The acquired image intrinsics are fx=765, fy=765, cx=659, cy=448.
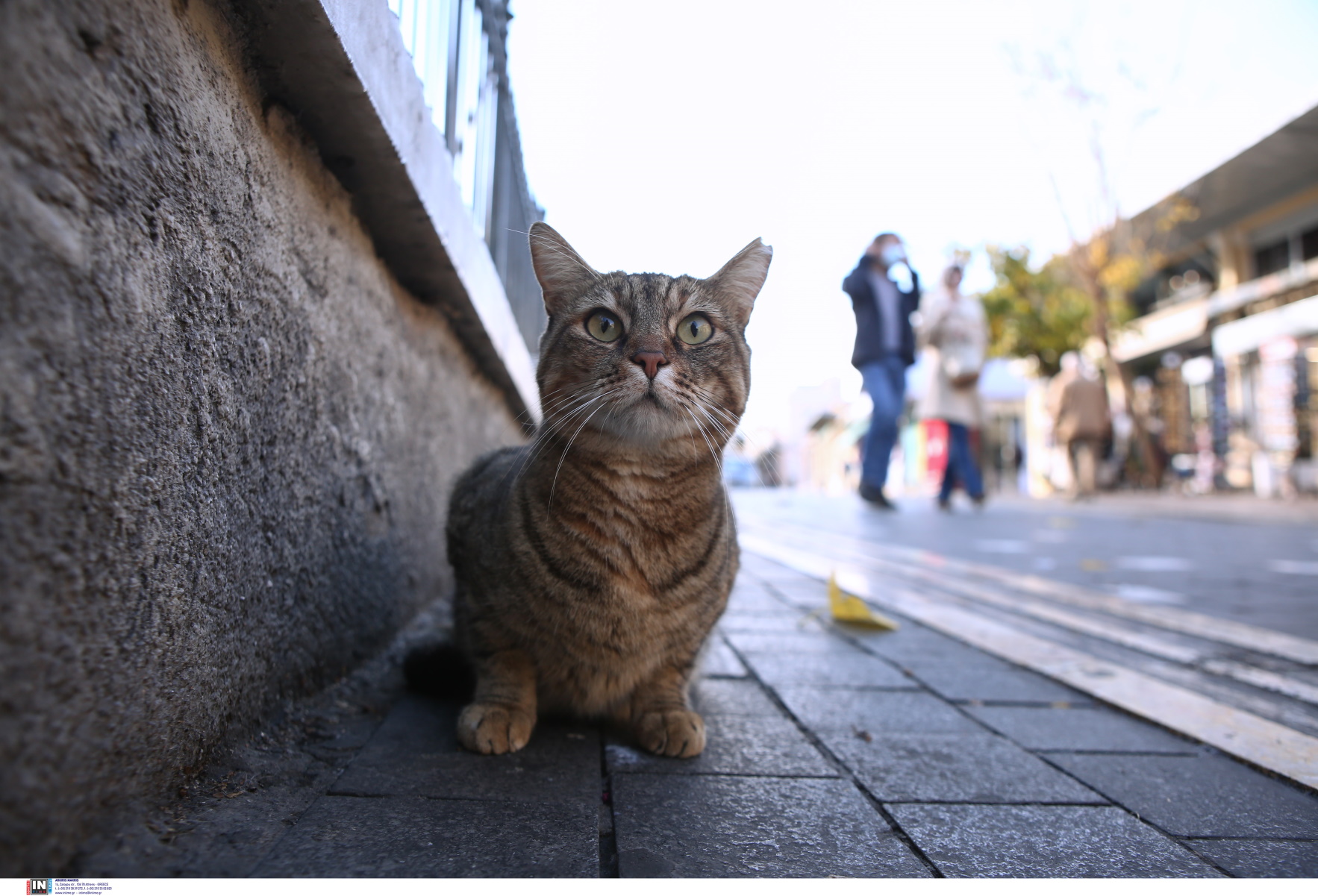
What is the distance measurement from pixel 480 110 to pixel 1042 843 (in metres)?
3.47

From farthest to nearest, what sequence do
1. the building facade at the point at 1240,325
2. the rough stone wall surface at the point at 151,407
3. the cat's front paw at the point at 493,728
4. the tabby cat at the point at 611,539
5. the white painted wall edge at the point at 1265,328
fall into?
the white painted wall edge at the point at 1265,328 < the building facade at the point at 1240,325 < the tabby cat at the point at 611,539 < the cat's front paw at the point at 493,728 < the rough stone wall surface at the point at 151,407

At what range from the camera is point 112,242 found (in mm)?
949

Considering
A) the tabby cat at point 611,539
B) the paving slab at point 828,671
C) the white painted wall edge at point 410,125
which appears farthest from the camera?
the paving slab at point 828,671

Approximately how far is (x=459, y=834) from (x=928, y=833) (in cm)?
80

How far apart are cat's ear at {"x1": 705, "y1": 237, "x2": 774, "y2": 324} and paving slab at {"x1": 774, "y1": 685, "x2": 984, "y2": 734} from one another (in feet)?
3.66

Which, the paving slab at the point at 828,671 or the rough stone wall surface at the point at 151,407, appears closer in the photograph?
the rough stone wall surface at the point at 151,407

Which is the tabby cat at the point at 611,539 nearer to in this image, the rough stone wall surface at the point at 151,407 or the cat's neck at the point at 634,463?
the cat's neck at the point at 634,463

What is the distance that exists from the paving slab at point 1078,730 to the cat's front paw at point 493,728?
3.92ft

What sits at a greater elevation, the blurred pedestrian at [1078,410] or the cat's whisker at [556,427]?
the blurred pedestrian at [1078,410]

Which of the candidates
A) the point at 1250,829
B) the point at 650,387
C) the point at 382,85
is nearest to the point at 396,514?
the point at 650,387

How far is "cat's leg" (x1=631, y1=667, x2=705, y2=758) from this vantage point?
1.69 meters

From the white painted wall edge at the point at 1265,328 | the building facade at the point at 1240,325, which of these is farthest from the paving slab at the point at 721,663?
the white painted wall edge at the point at 1265,328

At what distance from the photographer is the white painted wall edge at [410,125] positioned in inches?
57.9

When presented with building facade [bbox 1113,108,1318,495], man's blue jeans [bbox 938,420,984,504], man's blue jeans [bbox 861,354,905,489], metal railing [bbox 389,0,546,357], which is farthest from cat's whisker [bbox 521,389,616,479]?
building facade [bbox 1113,108,1318,495]
